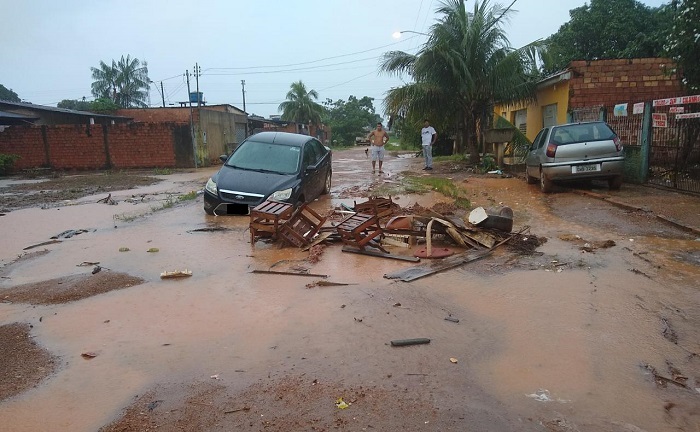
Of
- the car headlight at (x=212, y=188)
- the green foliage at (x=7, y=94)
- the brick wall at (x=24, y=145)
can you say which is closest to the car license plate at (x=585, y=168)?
the car headlight at (x=212, y=188)

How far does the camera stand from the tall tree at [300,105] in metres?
56.7

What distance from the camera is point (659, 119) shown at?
1055 centimetres

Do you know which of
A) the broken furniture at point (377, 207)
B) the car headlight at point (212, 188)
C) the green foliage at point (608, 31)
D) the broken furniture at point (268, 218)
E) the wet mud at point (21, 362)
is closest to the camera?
the wet mud at point (21, 362)

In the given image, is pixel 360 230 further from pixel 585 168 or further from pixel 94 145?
pixel 94 145

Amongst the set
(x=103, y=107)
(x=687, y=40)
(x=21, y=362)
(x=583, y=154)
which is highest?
(x=103, y=107)

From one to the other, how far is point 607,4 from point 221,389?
30808 mm

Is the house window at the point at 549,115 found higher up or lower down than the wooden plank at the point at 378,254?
higher up

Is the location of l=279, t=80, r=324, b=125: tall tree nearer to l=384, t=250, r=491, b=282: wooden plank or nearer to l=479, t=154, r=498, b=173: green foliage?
l=479, t=154, r=498, b=173: green foliage

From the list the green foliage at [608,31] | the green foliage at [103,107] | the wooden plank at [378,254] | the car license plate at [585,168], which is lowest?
the wooden plank at [378,254]

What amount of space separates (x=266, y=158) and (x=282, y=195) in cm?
142

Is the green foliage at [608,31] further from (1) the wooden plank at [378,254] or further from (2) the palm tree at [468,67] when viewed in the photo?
(1) the wooden plank at [378,254]

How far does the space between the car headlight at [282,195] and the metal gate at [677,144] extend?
7.98 meters

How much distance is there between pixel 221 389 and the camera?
3111mm

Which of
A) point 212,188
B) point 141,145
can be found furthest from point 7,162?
point 212,188
